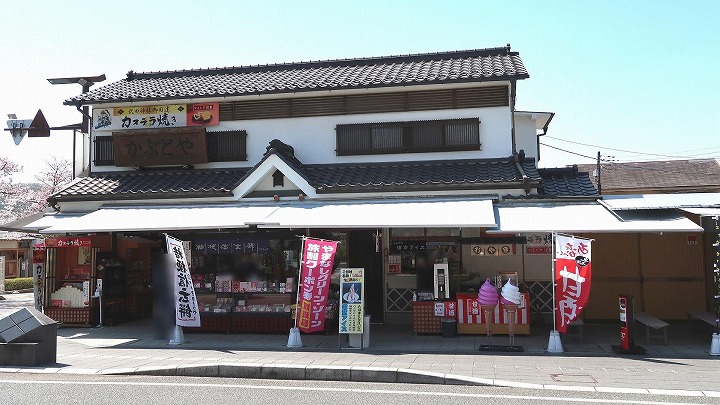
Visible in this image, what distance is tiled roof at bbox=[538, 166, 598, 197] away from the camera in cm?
1494

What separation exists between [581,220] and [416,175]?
446 centimetres

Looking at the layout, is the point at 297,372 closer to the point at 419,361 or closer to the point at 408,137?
the point at 419,361

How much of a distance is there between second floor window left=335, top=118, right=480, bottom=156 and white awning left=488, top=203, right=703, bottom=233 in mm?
2811

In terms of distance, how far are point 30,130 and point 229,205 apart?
29.1 ft

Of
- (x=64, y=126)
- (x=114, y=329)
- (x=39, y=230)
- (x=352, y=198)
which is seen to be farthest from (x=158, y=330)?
(x=64, y=126)

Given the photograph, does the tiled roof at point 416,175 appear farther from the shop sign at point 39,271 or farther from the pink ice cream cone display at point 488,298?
the shop sign at point 39,271

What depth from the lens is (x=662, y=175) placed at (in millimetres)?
36438

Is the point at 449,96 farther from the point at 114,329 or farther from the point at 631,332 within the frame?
the point at 114,329

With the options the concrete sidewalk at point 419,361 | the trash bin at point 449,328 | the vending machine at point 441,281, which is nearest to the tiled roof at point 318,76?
the vending machine at point 441,281

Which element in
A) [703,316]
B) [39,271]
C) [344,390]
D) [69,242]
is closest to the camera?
[344,390]

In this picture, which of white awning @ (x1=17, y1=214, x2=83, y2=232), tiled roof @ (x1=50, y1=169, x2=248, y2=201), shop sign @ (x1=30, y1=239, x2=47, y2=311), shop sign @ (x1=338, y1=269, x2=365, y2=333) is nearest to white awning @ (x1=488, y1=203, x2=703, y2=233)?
shop sign @ (x1=338, y1=269, x2=365, y2=333)

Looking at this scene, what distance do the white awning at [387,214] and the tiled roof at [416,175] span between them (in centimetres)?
41

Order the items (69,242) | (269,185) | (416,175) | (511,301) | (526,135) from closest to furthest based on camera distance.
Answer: (511,301), (416,175), (69,242), (269,185), (526,135)

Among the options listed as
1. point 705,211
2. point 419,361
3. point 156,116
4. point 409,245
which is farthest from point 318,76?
point 705,211
